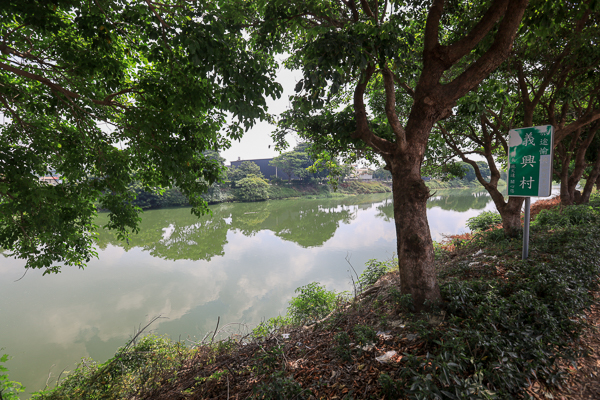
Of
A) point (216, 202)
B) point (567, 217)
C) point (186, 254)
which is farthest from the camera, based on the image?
point (216, 202)

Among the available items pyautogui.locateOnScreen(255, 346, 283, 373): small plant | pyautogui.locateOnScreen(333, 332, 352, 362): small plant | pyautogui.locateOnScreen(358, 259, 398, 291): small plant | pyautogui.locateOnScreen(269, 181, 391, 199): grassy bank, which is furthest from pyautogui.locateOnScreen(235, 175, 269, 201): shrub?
pyautogui.locateOnScreen(333, 332, 352, 362): small plant

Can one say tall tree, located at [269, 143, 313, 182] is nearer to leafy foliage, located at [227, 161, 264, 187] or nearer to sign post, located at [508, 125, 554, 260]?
leafy foliage, located at [227, 161, 264, 187]

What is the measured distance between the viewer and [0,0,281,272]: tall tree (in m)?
2.13

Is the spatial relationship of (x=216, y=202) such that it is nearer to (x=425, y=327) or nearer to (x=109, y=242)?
(x=109, y=242)

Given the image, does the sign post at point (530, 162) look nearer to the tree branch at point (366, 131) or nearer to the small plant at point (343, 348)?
the tree branch at point (366, 131)

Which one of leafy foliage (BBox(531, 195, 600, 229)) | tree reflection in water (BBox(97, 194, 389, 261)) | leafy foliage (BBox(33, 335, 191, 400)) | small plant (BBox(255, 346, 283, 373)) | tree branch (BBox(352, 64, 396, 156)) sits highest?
tree branch (BBox(352, 64, 396, 156))

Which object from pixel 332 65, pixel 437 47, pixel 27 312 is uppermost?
pixel 437 47

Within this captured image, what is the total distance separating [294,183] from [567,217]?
28803 mm

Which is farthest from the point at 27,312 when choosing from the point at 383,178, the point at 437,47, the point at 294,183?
the point at 383,178

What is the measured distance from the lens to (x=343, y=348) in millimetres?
1934

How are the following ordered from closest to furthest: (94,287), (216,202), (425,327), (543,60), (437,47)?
(425,327) < (437,47) < (543,60) < (94,287) < (216,202)

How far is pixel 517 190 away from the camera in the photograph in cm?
308

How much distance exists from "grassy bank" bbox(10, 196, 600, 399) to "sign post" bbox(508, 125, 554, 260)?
0.82 meters

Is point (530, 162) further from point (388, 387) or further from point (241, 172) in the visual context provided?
point (241, 172)
